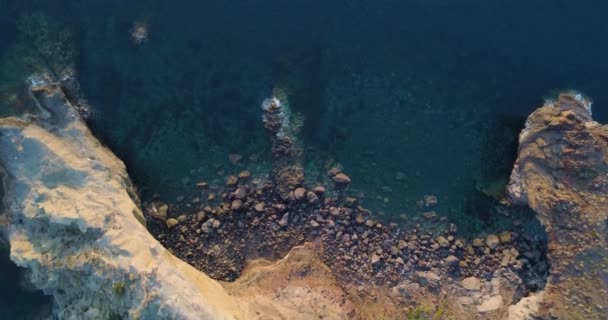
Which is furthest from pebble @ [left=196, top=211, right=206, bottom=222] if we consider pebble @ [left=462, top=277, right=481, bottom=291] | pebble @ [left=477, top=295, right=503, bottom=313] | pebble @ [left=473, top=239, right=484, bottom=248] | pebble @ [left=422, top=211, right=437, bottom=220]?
pebble @ [left=477, top=295, right=503, bottom=313]

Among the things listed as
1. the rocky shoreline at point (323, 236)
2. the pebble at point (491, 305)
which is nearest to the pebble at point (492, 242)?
the rocky shoreline at point (323, 236)

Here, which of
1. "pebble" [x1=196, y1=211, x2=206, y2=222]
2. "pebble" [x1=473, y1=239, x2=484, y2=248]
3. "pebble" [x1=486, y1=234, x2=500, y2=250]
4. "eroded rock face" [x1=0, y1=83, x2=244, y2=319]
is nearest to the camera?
"eroded rock face" [x1=0, y1=83, x2=244, y2=319]

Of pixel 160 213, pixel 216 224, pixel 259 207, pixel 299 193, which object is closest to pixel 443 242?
pixel 299 193

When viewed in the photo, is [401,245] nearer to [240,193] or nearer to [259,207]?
[259,207]

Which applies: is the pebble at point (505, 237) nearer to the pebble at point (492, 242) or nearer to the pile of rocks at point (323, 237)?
the pile of rocks at point (323, 237)

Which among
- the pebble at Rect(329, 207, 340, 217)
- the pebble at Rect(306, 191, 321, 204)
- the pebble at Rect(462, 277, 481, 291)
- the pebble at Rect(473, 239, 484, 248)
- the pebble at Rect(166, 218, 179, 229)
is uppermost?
the pebble at Rect(473, 239, 484, 248)

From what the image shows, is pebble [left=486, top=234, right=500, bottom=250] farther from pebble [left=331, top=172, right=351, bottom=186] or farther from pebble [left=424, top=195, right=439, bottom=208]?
pebble [left=331, top=172, right=351, bottom=186]
